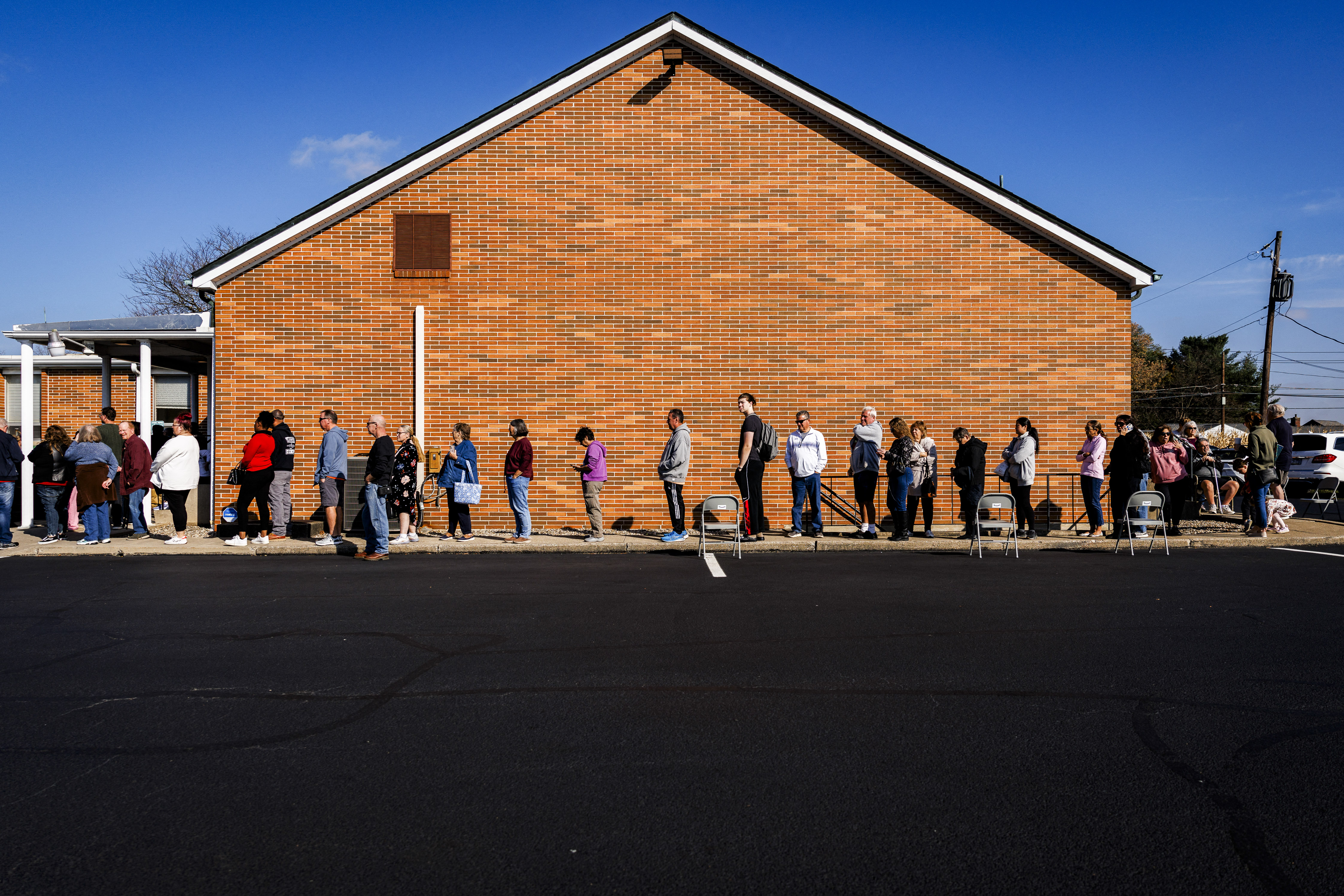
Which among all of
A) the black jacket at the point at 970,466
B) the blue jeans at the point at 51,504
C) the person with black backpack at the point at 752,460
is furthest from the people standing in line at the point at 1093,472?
the blue jeans at the point at 51,504

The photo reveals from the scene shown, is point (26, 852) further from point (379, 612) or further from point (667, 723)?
point (379, 612)

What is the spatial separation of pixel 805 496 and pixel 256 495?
7534mm

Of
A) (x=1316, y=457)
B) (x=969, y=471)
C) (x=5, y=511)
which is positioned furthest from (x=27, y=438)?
(x=1316, y=457)

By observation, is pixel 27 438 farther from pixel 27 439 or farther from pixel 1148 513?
pixel 1148 513

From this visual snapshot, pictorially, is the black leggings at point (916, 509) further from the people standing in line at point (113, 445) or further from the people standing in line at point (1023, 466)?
the people standing in line at point (113, 445)

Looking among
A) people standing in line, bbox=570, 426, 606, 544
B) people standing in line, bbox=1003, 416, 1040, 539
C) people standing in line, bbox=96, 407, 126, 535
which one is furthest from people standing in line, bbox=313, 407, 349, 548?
people standing in line, bbox=1003, 416, 1040, 539

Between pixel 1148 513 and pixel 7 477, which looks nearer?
pixel 1148 513

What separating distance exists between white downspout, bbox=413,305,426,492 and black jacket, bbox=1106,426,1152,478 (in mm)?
10182

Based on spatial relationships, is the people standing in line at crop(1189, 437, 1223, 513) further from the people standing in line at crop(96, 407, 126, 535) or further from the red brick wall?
the people standing in line at crop(96, 407, 126, 535)

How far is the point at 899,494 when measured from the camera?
13531 millimetres

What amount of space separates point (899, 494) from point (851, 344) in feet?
8.93

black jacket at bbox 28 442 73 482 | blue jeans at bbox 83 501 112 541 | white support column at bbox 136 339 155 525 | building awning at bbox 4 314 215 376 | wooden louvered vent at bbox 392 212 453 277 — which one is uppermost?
wooden louvered vent at bbox 392 212 453 277

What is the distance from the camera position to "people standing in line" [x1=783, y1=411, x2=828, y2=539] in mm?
13469

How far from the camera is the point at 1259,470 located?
559 inches
